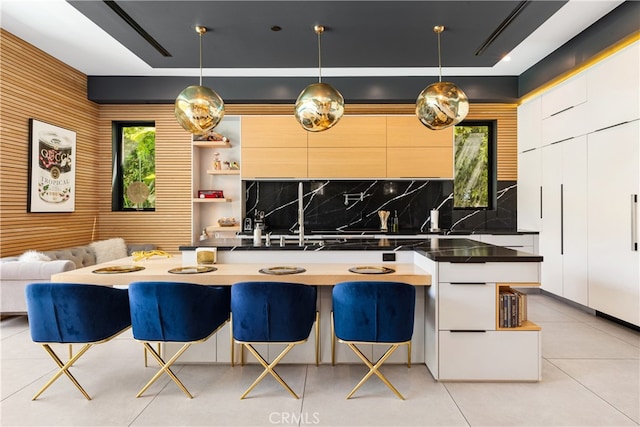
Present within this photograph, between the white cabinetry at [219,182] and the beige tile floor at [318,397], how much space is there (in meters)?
2.83

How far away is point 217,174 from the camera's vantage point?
5773mm

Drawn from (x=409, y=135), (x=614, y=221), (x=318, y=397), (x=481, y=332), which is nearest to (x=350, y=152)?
(x=409, y=135)

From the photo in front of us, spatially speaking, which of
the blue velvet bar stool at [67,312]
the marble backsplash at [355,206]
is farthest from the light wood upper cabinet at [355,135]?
the blue velvet bar stool at [67,312]

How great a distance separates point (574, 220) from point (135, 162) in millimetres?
5746

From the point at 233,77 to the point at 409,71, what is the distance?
2.27m

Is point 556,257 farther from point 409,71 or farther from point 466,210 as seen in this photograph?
point 409,71

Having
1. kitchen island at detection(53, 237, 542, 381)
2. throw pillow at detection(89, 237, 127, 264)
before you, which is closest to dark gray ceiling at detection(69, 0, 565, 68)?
kitchen island at detection(53, 237, 542, 381)

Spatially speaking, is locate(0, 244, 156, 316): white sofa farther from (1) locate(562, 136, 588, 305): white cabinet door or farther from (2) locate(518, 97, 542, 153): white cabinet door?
(2) locate(518, 97, 542, 153): white cabinet door

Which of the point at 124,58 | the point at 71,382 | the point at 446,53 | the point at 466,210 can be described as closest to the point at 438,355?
the point at 71,382

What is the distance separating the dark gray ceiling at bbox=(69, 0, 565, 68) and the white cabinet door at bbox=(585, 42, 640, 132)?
1059 millimetres

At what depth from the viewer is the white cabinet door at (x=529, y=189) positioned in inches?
204

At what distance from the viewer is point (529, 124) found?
5.37 metres

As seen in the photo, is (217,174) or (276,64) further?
(217,174)

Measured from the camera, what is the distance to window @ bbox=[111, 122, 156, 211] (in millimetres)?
5859
